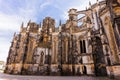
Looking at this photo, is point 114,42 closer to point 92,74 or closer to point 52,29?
point 92,74

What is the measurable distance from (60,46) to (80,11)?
14702mm

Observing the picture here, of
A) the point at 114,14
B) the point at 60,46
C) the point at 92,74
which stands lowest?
the point at 92,74

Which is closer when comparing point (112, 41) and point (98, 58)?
point (112, 41)

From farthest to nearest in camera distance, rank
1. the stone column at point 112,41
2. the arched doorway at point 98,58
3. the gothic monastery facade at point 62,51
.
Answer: the gothic monastery facade at point 62,51, the arched doorway at point 98,58, the stone column at point 112,41

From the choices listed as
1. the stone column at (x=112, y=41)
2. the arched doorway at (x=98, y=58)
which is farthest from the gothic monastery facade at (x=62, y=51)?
the stone column at (x=112, y=41)

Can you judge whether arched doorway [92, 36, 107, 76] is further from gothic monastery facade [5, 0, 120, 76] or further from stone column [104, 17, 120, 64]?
stone column [104, 17, 120, 64]

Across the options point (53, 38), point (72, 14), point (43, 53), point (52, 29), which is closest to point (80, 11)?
point (72, 14)

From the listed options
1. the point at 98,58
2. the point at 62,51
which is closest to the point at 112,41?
the point at 98,58

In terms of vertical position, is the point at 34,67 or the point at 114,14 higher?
the point at 114,14

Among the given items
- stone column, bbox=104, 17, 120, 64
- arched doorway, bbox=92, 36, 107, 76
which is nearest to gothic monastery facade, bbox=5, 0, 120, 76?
arched doorway, bbox=92, 36, 107, 76

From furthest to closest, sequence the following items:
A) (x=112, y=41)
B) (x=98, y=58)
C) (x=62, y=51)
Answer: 1. (x=62, y=51)
2. (x=98, y=58)
3. (x=112, y=41)

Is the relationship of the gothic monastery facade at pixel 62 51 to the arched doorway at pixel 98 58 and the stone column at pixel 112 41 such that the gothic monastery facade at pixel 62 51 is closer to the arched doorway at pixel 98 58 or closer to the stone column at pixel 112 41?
the arched doorway at pixel 98 58

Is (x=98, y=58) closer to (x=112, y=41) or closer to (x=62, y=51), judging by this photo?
(x=62, y=51)

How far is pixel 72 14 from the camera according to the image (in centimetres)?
3145
